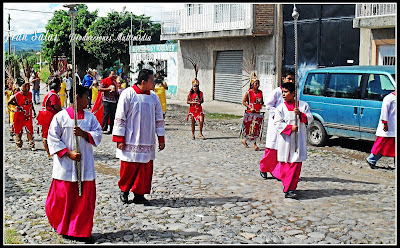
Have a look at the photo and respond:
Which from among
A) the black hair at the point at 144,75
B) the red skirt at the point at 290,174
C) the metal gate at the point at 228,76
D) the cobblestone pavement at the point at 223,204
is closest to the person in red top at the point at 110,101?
the cobblestone pavement at the point at 223,204

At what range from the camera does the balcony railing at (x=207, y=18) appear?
77.6 feet

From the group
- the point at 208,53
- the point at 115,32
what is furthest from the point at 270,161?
the point at 115,32

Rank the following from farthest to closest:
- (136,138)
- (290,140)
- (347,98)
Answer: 1. (347,98)
2. (290,140)
3. (136,138)

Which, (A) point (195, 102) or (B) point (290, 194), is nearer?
(B) point (290, 194)

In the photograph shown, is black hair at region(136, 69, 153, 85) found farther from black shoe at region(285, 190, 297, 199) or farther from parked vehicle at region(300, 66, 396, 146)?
parked vehicle at region(300, 66, 396, 146)

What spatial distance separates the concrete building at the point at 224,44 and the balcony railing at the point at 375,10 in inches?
202

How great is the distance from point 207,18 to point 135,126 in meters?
19.6

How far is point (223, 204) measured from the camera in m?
7.24

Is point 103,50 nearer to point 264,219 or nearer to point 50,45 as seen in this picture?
point 50,45

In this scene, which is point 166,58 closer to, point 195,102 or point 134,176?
point 195,102

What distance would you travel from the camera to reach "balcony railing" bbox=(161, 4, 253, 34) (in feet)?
77.6

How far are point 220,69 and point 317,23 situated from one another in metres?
6.65

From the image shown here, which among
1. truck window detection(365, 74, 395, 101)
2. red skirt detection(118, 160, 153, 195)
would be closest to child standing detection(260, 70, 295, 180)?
red skirt detection(118, 160, 153, 195)

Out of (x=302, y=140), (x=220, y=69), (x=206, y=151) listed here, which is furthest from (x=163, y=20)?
(x=302, y=140)
